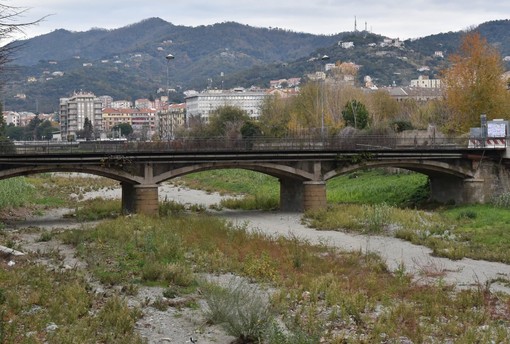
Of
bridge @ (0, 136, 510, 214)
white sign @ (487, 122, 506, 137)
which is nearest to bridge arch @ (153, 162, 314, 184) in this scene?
bridge @ (0, 136, 510, 214)

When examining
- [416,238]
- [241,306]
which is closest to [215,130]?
[416,238]

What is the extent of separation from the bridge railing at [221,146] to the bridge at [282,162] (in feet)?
0.18

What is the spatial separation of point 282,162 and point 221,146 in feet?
12.9

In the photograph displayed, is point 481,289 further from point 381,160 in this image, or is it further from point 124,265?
point 381,160

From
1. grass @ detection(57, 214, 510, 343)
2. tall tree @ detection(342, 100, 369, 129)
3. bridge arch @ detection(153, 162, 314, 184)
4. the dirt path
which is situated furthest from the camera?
tall tree @ detection(342, 100, 369, 129)

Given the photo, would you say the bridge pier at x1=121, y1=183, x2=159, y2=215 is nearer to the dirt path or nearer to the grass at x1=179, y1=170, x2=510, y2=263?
the dirt path

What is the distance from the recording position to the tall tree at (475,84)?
59156 mm

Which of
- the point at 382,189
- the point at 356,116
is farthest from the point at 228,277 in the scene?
the point at 356,116

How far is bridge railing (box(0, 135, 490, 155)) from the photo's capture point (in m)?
41.2

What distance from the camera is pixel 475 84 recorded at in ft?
196

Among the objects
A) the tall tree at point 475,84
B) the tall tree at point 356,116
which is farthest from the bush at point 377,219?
the tall tree at point 356,116

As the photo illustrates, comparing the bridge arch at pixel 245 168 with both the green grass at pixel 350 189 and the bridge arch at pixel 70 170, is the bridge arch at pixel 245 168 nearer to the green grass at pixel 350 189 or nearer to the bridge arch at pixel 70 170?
the bridge arch at pixel 70 170

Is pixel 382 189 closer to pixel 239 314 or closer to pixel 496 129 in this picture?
pixel 496 129

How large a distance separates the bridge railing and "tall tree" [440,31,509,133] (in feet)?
31.9
